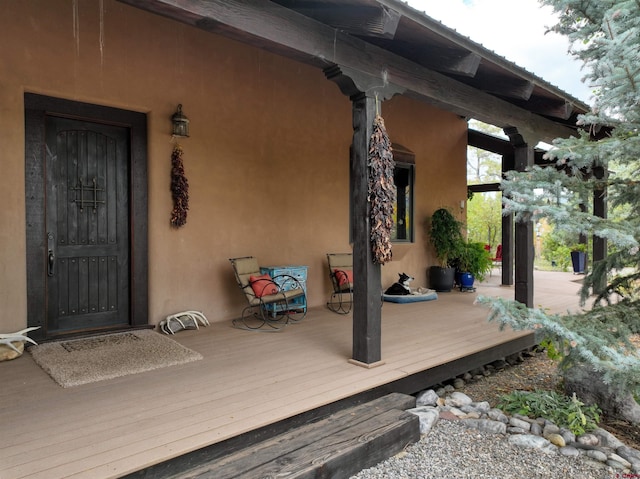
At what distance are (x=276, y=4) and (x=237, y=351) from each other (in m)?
2.75

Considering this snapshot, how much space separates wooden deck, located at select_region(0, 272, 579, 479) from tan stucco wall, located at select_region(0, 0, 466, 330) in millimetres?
885

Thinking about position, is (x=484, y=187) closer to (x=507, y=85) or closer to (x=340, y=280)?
(x=507, y=85)

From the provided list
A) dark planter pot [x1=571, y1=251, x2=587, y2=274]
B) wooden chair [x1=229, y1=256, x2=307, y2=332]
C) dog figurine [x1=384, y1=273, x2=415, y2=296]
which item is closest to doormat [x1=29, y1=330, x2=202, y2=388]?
wooden chair [x1=229, y1=256, x2=307, y2=332]

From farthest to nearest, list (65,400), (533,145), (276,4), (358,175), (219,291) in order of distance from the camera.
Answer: (533,145)
(219,291)
(358,175)
(276,4)
(65,400)

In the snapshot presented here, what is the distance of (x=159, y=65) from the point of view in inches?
183

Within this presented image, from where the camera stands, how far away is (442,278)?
303 inches

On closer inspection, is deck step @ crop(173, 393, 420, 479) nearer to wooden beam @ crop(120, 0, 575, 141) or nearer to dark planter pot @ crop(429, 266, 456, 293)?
wooden beam @ crop(120, 0, 575, 141)

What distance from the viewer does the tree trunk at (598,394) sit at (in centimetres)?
329

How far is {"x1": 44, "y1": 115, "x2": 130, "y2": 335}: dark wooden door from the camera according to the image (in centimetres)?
413

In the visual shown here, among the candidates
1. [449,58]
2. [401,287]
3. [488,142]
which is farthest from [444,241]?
[449,58]

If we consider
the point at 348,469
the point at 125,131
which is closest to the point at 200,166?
the point at 125,131

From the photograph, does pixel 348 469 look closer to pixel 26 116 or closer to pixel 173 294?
pixel 173 294

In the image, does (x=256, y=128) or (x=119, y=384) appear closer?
(x=119, y=384)

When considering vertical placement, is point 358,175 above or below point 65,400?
above
